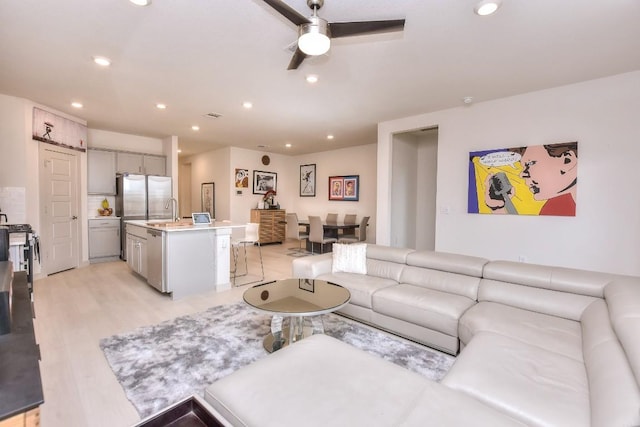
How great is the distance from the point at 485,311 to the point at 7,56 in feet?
16.0

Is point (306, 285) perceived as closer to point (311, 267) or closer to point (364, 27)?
point (311, 267)

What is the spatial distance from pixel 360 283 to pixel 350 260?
432mm

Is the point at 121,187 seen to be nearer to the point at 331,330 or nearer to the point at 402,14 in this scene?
the point at 331,330

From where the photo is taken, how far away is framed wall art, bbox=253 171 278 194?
8.31m

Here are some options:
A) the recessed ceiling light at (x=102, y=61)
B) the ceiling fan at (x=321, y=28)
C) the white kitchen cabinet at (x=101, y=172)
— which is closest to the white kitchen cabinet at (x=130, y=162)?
the white kitchen cabinet at (x=101, y=172)

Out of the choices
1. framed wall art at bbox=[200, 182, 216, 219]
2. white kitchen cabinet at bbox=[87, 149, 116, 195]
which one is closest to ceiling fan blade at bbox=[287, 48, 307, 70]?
white kitchen cabinet at bbox=[87, 149, 116, 195]

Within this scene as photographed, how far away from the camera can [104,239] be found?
5.77 m

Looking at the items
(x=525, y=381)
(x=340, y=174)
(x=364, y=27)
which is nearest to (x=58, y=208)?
(x=364, y=27)

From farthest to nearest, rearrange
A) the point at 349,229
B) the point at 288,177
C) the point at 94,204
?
1. the point at 288,177
2. the point at 349,229
3. the point at 94,204

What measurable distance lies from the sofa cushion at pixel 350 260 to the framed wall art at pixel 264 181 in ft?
17.8

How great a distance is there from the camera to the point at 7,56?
2912 millimetres

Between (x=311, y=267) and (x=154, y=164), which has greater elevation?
(x=154, y=164)

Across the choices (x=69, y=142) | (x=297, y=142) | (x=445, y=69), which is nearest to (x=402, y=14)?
(x=445, y=69)

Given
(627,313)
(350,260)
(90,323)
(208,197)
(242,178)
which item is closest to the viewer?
(627,313)
